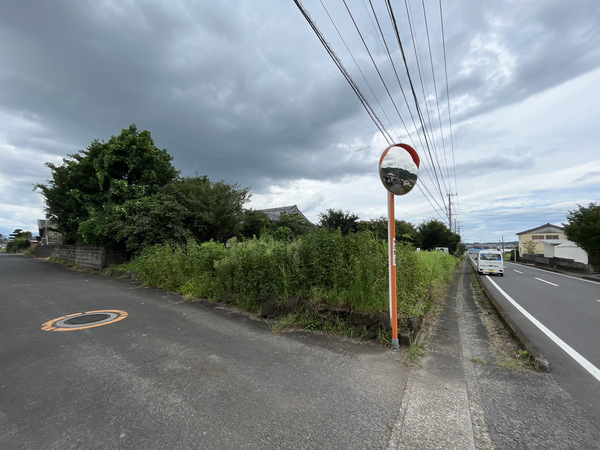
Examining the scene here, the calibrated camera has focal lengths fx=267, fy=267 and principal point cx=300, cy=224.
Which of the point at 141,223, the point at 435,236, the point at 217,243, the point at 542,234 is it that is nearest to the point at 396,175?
the point at 217,243

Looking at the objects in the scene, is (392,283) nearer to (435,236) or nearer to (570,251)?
(435,236)

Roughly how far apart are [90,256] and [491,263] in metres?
24.2

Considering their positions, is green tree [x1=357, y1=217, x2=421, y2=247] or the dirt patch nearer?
the dirt patch

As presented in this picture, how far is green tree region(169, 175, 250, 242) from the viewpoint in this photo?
42.0 feet

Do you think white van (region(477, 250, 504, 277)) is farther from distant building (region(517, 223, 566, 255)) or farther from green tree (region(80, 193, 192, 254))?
distant building (region(517, 223, 566, 255))

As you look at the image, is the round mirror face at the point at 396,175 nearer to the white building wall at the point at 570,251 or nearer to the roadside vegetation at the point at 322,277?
the roadside vegetation at the point at 322,277

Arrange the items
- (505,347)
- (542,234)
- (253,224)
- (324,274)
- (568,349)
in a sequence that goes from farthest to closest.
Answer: (542,234) < (253,224) < (324,274) < (568,349) < (505,347)

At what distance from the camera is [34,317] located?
5457mm

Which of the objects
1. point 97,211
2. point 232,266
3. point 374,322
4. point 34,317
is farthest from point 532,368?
point 97,211

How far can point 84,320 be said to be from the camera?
17.1 ft

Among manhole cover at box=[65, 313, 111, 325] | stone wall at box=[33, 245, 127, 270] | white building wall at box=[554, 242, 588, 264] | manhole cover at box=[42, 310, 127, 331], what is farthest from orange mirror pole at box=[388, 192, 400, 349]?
white building wall at box=[554, 242, 588, 264]

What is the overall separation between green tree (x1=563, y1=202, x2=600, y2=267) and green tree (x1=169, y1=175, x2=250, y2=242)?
23.0 meters

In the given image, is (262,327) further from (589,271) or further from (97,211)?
(589,271)

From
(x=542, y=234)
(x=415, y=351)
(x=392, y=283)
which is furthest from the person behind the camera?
(x=542, y=234)
